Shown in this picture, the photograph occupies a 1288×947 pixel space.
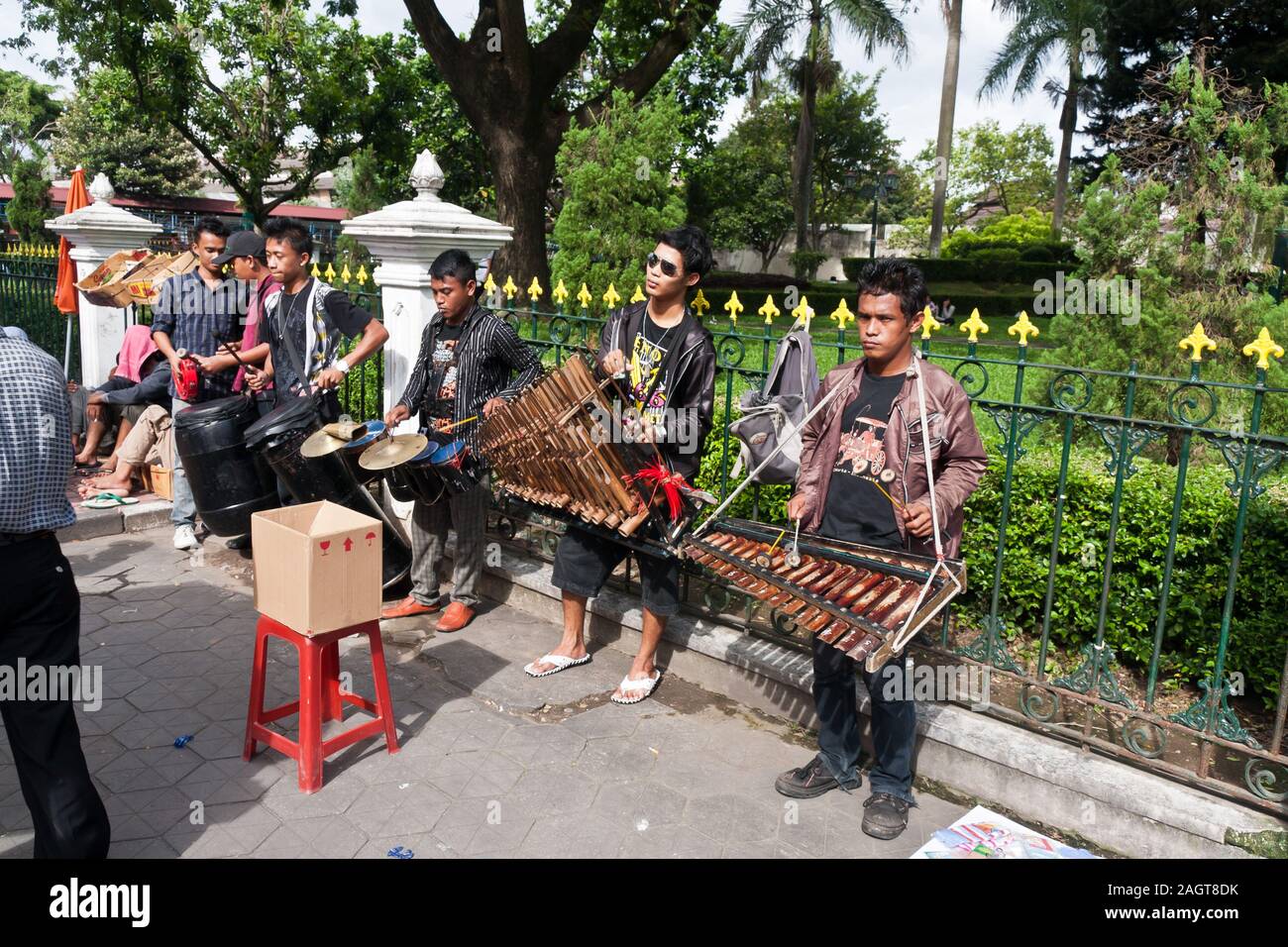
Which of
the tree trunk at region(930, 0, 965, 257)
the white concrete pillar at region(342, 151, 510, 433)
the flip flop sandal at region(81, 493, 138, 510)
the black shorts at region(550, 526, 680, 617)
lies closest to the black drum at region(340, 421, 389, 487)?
the white concrete pillar at region(342, 151, 510, 433)

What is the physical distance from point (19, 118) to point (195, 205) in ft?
42.3

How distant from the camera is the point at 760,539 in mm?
3590

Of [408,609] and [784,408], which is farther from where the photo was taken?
[408,609]

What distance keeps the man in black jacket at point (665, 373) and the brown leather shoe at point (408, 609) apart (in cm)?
141

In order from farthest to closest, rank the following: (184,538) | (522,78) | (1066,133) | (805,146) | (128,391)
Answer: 1. (1066,133)
2. (805,146)
3. (522,78)
4. (128,391)
5. (184,538)

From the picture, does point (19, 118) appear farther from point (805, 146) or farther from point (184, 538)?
point (184, 538)

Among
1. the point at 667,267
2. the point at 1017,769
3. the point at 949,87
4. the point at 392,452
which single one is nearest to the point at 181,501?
the point at 392,452

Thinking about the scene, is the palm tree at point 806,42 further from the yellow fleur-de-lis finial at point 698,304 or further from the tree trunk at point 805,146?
the yellow fleur-de-lis finial at point 698,304

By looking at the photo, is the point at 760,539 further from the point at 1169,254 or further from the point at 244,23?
the point at 244,23

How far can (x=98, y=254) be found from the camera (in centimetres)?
850

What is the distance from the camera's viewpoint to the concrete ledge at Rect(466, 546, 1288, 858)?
11.0 ft

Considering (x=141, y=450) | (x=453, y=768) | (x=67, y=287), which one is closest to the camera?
(x=453, y=768)
